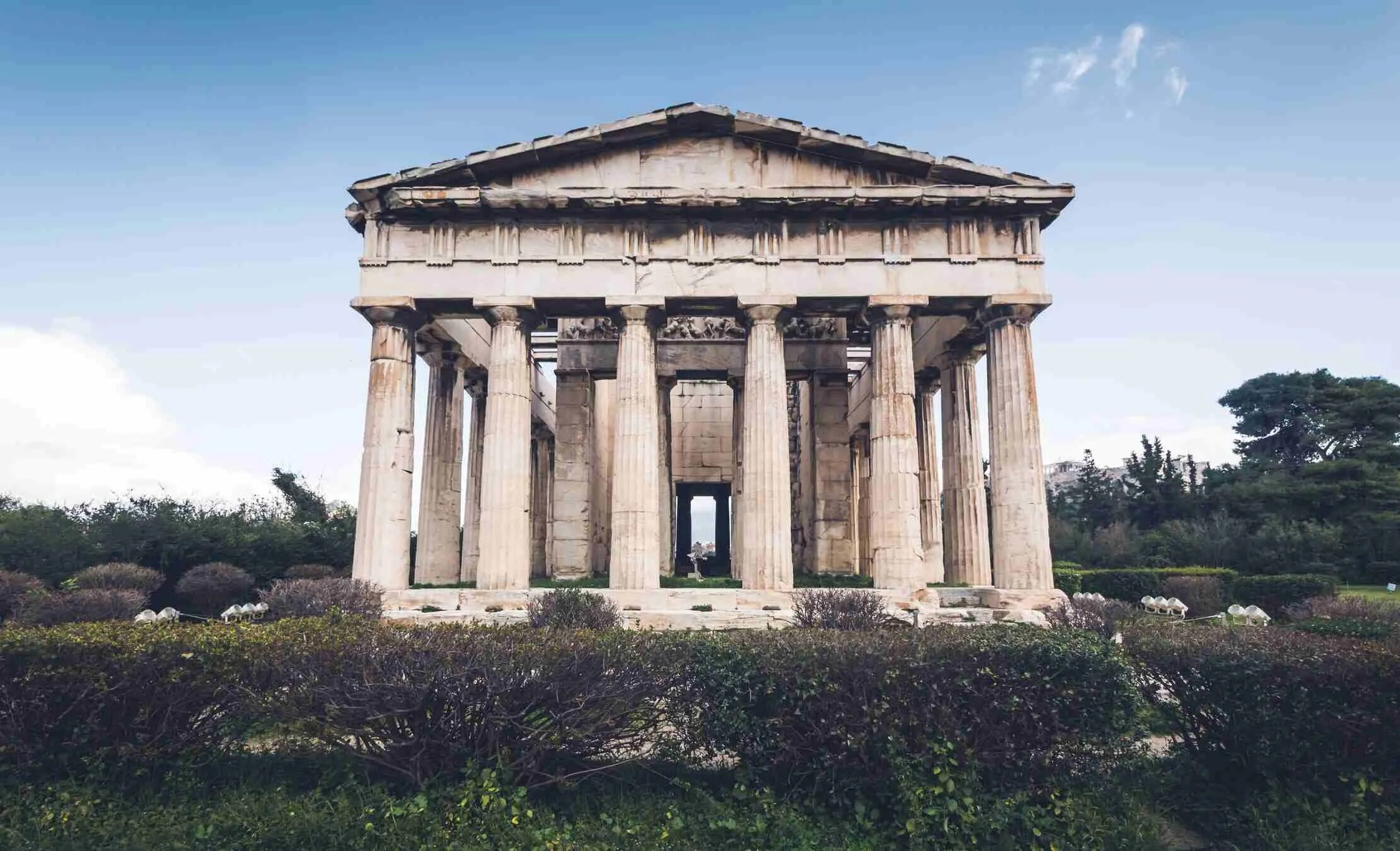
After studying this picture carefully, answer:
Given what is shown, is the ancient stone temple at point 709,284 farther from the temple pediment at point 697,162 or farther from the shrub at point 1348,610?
the shrub at point 1348,610

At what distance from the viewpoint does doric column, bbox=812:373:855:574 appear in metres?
26.7

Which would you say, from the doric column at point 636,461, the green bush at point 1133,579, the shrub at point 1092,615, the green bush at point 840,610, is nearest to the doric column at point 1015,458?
the shrub at point 1092,615

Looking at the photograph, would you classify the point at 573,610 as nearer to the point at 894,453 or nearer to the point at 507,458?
the point at 507,458

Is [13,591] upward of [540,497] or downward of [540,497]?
downward

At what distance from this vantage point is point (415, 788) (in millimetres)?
8281

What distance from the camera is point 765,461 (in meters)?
19.7

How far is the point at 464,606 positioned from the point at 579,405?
31.2ft

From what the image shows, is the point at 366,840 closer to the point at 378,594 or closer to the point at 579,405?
the point at 378,594

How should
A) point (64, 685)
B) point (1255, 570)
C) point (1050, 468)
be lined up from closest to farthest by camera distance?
point (64, 685)
point (1255, 570)
point (1050, 468)

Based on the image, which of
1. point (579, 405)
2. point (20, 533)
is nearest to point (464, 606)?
point (579, 405)

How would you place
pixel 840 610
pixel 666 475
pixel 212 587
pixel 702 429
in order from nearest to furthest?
1. pixel 840 610
2. pixel 666 475
3. pixel 212 587
4. pixel 702 429

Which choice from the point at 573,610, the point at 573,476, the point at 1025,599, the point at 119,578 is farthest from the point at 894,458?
the point at 119,578

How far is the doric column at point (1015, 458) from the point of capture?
752 inches

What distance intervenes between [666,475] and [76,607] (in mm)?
15520
